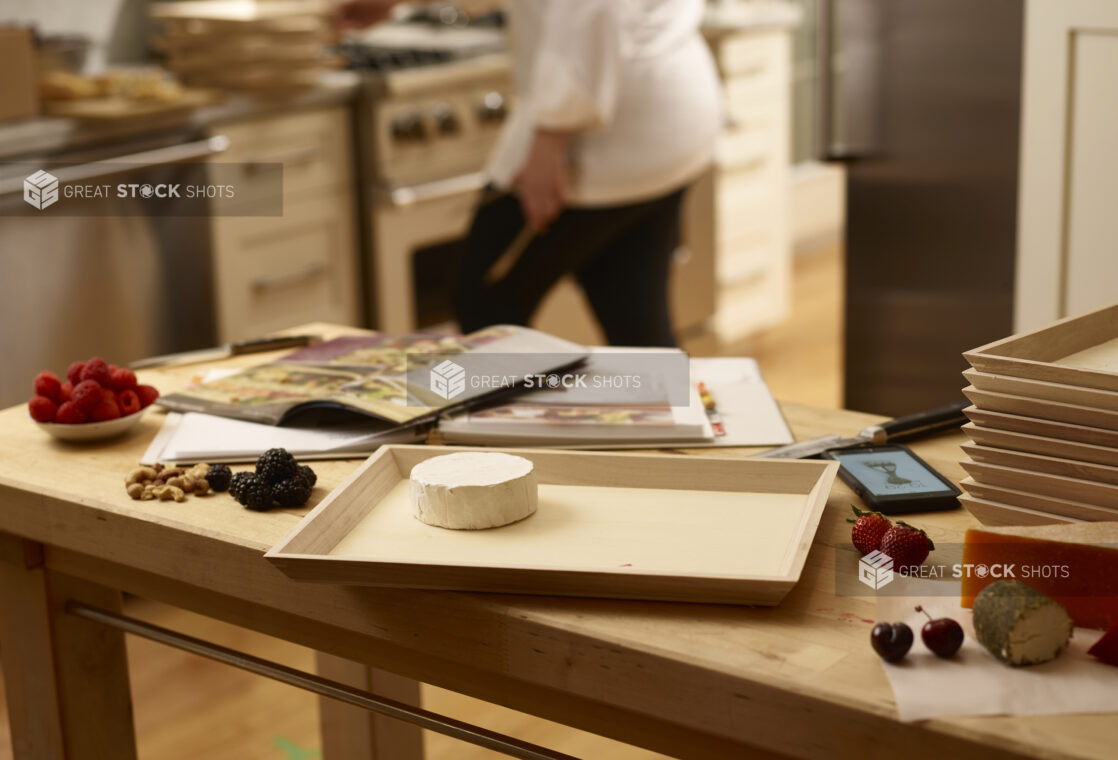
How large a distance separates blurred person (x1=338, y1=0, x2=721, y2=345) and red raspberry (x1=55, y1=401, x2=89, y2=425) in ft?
3.52

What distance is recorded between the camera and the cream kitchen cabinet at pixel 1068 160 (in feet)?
6.71

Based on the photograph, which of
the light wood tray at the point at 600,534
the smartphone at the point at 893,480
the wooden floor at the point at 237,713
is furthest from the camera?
the wooden floor at the point at 237,713

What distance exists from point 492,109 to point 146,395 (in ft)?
6.88

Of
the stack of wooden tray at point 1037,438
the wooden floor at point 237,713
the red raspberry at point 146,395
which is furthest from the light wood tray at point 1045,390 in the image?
the wooden floor at point 237,713

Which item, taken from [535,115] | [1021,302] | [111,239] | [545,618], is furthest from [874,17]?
[545,618]

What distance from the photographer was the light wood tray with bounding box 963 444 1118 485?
2.78 ft

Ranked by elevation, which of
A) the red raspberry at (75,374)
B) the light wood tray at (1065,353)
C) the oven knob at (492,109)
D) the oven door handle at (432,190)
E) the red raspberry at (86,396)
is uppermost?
the oven knob at (492,109)

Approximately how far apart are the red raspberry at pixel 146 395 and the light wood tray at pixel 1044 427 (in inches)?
29.0

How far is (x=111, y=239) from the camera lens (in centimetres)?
254

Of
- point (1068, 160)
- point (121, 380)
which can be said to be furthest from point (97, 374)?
point (1068, 160)

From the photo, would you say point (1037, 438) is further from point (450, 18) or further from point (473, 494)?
point (450, 18)

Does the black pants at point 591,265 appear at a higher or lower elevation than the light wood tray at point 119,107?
lower

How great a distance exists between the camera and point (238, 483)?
1010 millimetres

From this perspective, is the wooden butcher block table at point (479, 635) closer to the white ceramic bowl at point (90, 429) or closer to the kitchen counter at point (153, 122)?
the white ceramic bowl at point (90, 429)
